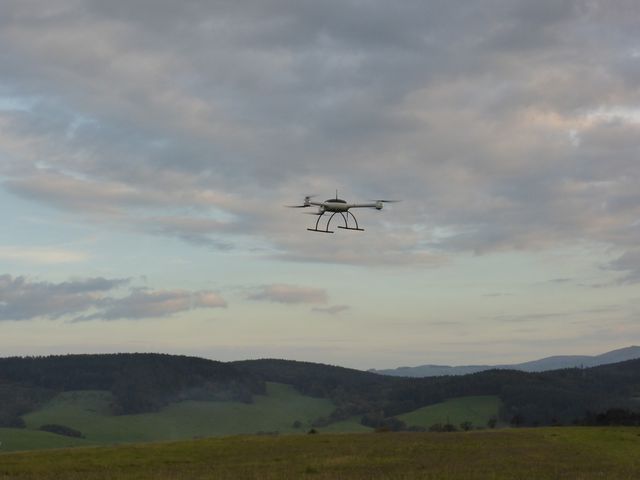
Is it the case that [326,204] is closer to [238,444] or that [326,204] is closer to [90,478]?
[90,478]

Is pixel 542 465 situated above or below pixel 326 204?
below

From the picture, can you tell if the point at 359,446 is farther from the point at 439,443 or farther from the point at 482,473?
the point at 482,473

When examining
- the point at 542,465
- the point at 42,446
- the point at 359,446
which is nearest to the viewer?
the point at 542,465

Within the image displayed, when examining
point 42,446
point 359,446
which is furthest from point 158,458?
point 42,446

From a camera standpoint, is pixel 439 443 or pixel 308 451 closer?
pixel 308 451

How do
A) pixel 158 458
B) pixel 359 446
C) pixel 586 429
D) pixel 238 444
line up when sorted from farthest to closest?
1. pixel 586 429
2. pixel 238 444
3. pixel 359 446
4. pixel 158 458

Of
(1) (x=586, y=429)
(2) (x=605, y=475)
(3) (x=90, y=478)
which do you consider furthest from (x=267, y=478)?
(1) (x=586, y=429)
